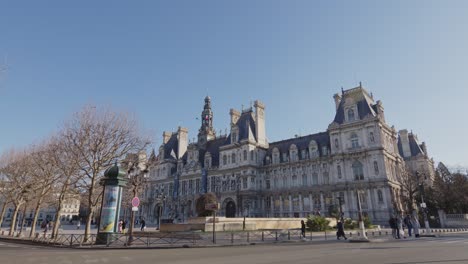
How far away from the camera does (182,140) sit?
3130 inches

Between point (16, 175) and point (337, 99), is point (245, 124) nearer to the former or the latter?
point (337, 99)

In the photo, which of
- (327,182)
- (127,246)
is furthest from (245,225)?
(327,182)

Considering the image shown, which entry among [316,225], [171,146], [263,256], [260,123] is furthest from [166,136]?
[263,256]

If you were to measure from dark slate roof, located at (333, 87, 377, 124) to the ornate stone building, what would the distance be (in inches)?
5.9

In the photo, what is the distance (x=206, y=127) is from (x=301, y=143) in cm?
2810

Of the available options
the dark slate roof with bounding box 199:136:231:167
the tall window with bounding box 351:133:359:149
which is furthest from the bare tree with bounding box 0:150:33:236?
the tall window with bounding box 351:133:359:149

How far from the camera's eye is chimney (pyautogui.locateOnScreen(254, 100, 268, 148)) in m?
63.7

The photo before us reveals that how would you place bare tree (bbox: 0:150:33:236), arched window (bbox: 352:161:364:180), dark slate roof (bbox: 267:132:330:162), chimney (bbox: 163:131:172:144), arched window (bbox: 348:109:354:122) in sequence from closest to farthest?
bare tree (bbox: 0:150:33:236) → arched window (bbox: 352:161:364:180) → arched window (bbox: 348:109:354:122) → dark slate roof (bbox: 267:132:330:162) → chimney (bbox: 163:131:172:144)

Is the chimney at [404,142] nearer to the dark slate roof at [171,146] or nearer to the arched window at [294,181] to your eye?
the arched window at [294,181]

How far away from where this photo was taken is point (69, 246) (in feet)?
60.4

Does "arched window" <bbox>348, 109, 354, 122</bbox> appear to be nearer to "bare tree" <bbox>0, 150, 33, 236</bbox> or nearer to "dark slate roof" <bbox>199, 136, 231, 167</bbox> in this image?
"dark slate roof" <bbox>199, 136, 231, 167</bbox>

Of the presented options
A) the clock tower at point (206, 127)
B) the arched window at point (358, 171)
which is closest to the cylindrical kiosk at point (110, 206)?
the arched window at point (358, 171)

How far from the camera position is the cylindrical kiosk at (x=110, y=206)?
19359 mm

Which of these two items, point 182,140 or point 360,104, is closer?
point 360,104
